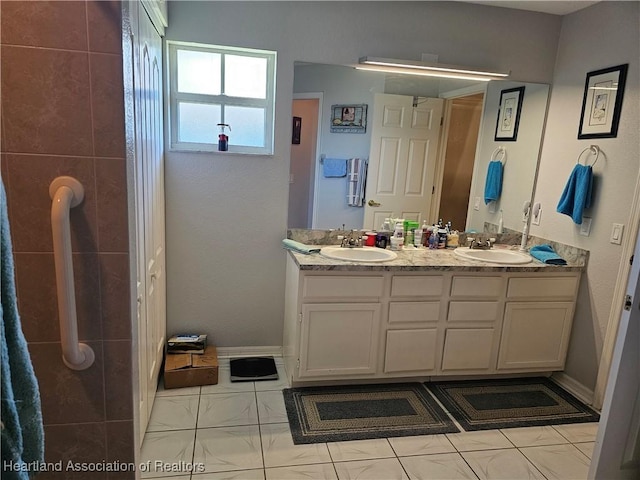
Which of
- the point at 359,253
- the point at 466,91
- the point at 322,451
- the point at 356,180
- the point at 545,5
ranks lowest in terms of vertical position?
the point at 322,451

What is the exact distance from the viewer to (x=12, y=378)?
69 cm

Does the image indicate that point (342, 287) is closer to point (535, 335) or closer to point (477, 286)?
point (477, 286)

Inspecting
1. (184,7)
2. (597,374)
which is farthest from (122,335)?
(597,374)

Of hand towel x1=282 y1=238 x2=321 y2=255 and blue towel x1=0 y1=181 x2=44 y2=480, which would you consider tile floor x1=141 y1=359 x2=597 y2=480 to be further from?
blue towel x1=0 y1=181 x2=44 y2=480

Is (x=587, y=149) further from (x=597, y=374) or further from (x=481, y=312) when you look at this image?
(x=597, y=374)

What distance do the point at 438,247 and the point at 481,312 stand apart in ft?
Result: 1.86

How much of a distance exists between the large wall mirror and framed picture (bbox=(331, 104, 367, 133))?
22 mm

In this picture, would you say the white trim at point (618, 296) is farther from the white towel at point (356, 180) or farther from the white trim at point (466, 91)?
the white towel at point (356, 180)

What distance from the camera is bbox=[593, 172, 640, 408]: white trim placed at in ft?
7.64

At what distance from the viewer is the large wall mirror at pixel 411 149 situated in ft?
9.12

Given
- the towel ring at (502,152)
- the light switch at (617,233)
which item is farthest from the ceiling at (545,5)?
the light switch at (617,233)

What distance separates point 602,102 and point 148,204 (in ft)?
8.86

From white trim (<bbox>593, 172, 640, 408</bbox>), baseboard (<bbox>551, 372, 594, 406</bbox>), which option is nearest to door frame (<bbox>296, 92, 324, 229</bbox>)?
white trim (<bbox>593, 172, 640, 408</bbox>)

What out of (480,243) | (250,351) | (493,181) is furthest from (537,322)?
(250,351)
